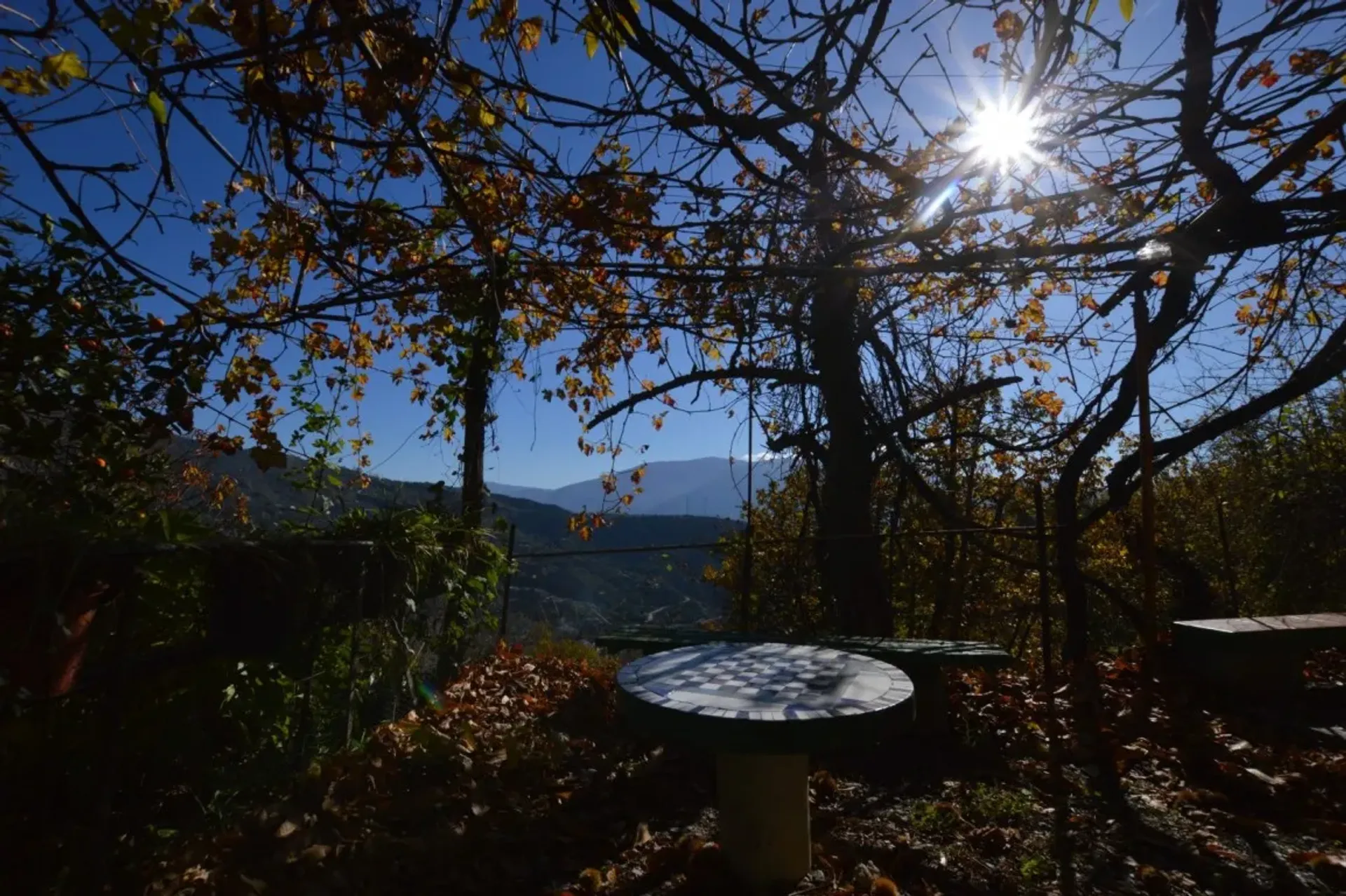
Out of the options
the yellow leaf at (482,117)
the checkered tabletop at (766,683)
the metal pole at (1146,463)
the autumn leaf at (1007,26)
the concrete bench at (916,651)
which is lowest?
the concrete bench at (916,651)

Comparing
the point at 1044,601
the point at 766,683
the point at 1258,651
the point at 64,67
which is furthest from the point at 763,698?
the point at 1258,651

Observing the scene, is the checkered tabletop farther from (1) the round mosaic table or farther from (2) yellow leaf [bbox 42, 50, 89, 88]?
(2) yellow leaf [bbox 42, 50, 89, 88]

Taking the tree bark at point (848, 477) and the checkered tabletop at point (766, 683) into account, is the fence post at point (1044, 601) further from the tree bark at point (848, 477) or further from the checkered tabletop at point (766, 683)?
the checkered tabletop at point (766, 683)

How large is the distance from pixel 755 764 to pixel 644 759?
1317mm

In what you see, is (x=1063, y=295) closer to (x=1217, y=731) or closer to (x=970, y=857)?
(x=1217, y=731)

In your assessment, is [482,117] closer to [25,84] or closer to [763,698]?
[25,84]

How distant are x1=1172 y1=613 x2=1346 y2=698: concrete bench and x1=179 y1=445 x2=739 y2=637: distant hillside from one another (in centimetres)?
305

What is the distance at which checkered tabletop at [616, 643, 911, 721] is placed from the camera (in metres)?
2.04

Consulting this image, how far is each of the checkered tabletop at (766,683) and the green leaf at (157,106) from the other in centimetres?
192

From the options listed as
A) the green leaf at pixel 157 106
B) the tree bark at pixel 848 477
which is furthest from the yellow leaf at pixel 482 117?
the tree bark at pixel 848 477

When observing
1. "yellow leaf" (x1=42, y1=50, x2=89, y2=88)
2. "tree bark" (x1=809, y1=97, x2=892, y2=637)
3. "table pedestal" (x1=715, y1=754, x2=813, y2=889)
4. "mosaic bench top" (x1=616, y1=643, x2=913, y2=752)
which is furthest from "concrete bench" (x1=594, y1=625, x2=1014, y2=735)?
"yellow leaf" (x1=42, y1=50, x2=89, y2=88)

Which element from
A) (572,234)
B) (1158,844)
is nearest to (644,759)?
(1158,844)

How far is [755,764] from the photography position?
224 cm

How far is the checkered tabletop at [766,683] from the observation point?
204cm
